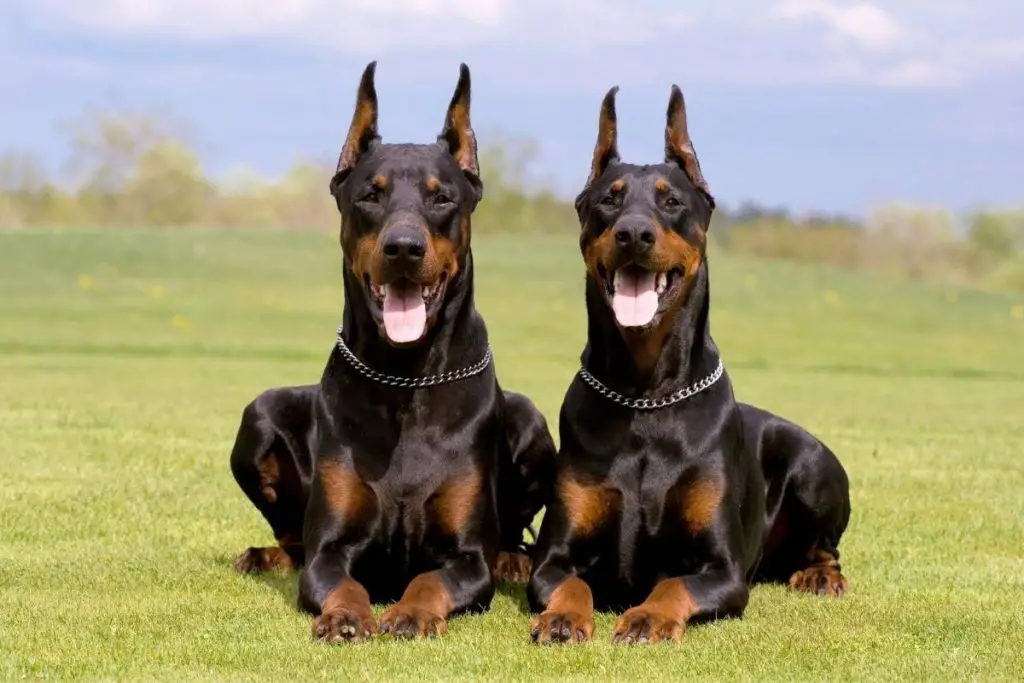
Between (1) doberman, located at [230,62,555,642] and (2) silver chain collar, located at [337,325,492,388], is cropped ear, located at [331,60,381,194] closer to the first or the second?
(1) doberman, located at [230,62,555,642]

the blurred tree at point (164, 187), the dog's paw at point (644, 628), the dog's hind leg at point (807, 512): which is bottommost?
the dog's paw at point (644, 628)

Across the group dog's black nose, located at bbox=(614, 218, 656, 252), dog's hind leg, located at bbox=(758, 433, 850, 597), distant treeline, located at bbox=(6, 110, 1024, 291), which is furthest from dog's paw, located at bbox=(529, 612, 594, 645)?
distant treeline, located at bbox=(6, 110, 1024, 291)

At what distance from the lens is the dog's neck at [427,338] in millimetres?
5672

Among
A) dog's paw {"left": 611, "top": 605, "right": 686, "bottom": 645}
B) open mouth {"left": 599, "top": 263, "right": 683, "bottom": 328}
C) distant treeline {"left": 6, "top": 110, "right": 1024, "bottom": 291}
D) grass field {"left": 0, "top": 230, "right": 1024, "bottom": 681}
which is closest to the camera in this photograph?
grass field {"left": 0, "top": 230, "right": 1024, "bottom": 681}

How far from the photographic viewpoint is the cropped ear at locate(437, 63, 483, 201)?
5.93m

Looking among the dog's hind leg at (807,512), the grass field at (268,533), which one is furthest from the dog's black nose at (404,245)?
the dog's hind leg at (807,512)

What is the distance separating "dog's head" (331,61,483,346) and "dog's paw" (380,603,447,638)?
987 millimetres

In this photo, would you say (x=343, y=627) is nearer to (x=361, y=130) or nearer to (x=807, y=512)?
(x=361, y=130)

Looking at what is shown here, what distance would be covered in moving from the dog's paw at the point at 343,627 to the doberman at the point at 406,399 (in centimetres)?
17

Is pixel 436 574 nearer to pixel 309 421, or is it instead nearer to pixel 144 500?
pixel 309 421

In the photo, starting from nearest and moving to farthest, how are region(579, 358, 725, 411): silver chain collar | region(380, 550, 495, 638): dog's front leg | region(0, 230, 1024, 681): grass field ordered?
region(0, 230, 1024, 681): grass field
region(380, 550, 495, 638): dog's front leg
region(579, 358, 725, 411): silver chain collar

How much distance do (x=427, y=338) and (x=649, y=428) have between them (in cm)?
90

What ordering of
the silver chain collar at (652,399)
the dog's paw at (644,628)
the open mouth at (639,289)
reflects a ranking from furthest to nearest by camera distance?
the silver chain collar at (652,399) → the open mouth at (639,289) → the dog's paw at (644,628)

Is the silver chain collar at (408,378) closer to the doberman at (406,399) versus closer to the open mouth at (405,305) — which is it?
the doberman at (406,399)
